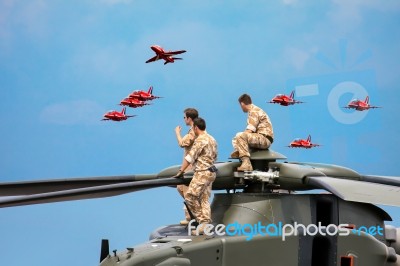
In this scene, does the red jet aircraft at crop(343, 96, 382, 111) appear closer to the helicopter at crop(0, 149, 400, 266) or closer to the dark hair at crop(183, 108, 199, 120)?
the helicopter at crop(0, 149, 400, 266)

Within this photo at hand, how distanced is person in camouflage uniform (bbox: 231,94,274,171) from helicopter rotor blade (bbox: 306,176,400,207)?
3.40 feet

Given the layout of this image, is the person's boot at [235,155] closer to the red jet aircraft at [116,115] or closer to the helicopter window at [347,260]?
the helicopter window at [347,260]

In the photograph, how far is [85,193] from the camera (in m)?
6.00

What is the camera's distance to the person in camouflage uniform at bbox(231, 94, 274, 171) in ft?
23.2

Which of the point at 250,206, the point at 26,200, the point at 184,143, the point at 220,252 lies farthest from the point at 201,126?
the point at 26,200

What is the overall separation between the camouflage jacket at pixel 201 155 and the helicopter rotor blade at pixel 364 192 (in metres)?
1.24

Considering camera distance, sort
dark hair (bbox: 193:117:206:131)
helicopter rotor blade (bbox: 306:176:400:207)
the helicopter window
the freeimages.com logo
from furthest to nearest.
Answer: dark hair (bbox: 193:117:206:131) → the helicopter window → the freeimages.com logo → helicopter rotor blade (bbox: 306:176:400:207)

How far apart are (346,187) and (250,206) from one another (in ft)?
4.02

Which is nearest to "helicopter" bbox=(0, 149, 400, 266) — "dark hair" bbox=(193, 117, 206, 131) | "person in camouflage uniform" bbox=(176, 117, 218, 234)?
"person in camouflage uniform" bbox=(176, 117, 218, 234)

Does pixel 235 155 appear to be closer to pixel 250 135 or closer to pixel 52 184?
pixel 250 135

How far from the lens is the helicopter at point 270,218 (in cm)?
615

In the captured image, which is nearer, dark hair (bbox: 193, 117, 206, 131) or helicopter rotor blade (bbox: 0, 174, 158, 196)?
helicopter rotor blade (bbox: 0, 174, 158, 196)

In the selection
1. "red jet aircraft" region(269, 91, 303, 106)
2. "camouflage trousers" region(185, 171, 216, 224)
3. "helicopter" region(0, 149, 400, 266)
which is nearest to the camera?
"helicopter" region(0, 149, 400, 266)

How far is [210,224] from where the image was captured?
263 inches
